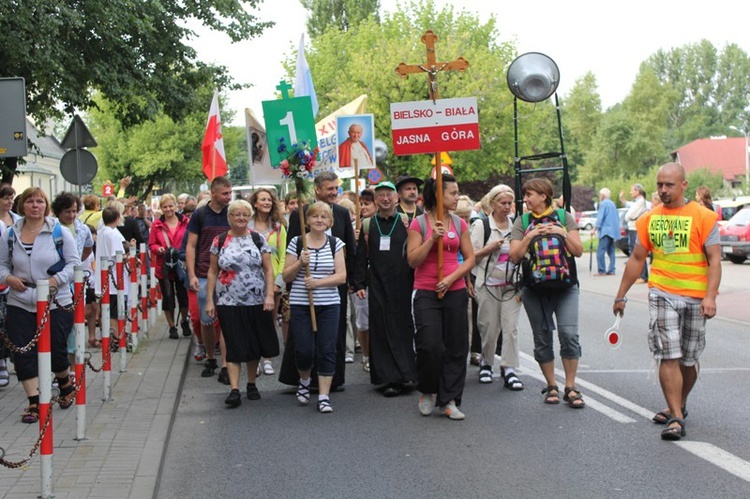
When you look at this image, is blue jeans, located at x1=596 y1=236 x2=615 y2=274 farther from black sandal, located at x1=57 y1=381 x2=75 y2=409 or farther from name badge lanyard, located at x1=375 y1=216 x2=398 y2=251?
black sandal, located at x1=57 y1=381 x2=75 y2=409

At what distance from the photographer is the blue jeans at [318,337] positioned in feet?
28.7

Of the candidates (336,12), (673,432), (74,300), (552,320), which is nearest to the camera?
(673,432)

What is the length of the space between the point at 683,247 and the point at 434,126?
2.55 m

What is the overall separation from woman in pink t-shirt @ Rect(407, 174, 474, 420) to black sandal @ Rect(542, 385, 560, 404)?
2.80ft

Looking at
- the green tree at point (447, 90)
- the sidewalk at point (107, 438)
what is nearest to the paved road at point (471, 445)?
the sidewalk at point (107, 438)

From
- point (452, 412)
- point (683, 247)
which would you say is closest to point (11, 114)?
point (452, 412)

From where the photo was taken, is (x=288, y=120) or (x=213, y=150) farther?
(x=213, y=150)

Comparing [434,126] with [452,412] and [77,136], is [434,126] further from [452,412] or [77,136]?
[77,136]

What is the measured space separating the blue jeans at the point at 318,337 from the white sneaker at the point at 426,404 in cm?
93

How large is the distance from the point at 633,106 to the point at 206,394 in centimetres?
9830

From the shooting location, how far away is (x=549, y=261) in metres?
8.17

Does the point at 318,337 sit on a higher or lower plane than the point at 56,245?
lower

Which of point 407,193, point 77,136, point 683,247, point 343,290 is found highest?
point 77,136

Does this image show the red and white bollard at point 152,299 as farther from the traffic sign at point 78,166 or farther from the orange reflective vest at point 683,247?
the orange reflective vest at point 683,247
